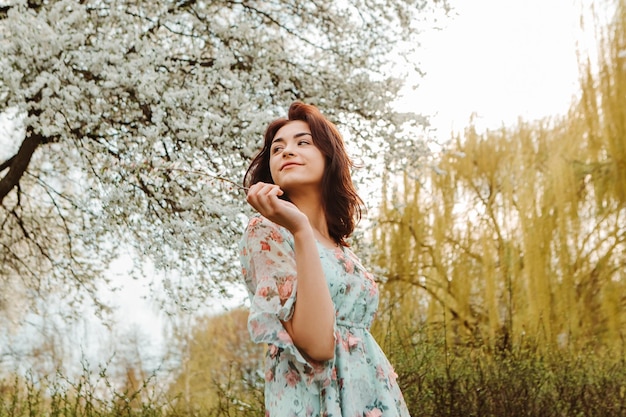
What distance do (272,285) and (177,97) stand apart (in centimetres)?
324

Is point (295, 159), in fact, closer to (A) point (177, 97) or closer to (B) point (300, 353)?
(B) point (300, 353)

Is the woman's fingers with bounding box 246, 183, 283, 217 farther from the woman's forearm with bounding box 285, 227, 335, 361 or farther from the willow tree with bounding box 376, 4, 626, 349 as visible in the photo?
the willow tree with bounding box 376, 4, 626, 349

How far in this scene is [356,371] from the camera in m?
1.50

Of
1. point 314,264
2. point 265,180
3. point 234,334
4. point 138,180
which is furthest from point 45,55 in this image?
point 234,334

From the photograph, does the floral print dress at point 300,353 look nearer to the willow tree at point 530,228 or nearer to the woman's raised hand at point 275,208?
the woman's raised hand at point 275,208

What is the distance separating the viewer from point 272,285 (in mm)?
1418

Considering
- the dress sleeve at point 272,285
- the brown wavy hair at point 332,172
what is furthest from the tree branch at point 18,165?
the dress sleeve at point 272,285

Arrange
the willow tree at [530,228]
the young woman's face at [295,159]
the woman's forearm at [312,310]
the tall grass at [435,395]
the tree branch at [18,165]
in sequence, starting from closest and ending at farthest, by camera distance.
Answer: the woman's forearm at [312,310], the young woman's face at [295,159], the tall grass at [435,395], the tree branch at [18,165], the willow tree at [530,228]

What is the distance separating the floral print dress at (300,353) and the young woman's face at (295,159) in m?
0.16

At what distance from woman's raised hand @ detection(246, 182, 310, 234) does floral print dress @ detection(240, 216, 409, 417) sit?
126mm

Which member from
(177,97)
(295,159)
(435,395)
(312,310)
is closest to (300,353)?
(312,310)

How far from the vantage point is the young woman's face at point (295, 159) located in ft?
5.52

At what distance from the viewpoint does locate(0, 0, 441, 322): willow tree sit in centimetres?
429

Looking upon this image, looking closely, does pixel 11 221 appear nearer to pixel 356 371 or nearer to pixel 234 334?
pixel 356 371
